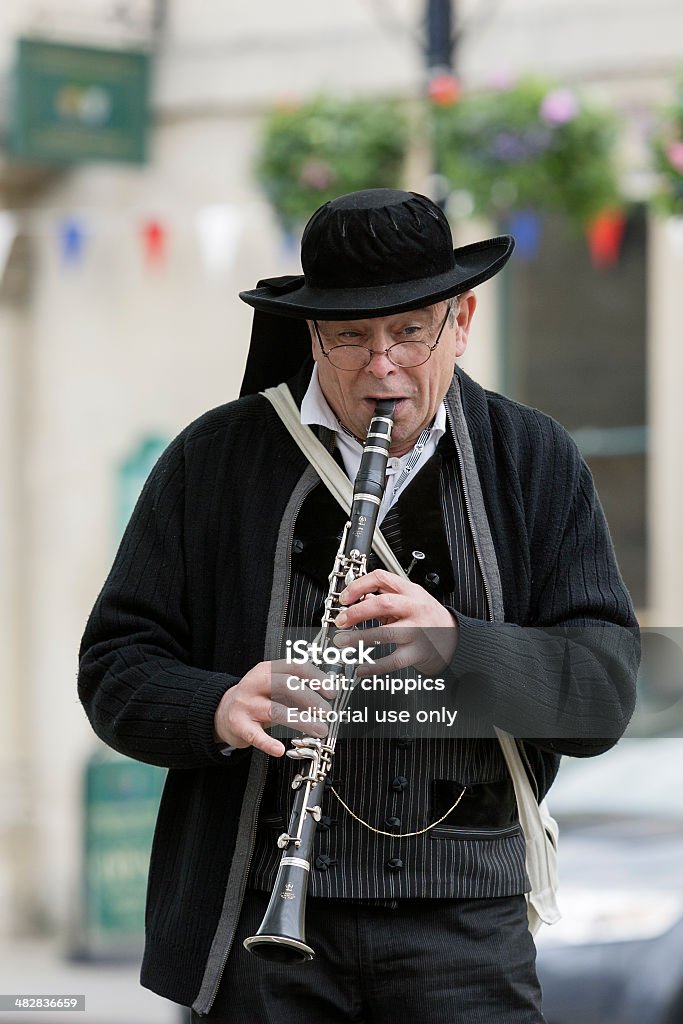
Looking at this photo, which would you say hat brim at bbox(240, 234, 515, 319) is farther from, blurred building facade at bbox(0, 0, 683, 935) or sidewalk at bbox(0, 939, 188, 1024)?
blurred building facade at bbox(0, 0, 683, 935)

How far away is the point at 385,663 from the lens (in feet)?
6.84

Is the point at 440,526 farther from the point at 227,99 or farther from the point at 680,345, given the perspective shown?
the point at 227,99

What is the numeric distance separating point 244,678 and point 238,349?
18.0 feet

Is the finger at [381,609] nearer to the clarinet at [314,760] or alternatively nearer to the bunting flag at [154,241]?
the clarinet at [314,760]

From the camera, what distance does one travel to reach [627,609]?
7.25ft

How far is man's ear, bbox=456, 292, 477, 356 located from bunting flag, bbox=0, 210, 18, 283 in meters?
4.81

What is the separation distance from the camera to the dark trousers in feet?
6.98

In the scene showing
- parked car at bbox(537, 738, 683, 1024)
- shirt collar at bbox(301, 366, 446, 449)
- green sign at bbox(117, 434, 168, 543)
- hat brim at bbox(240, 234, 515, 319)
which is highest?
hat brim at bbox(240, 234, 515, 319)

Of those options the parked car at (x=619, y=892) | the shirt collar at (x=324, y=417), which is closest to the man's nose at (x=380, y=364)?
the shirt collar at (x=324, y=417)

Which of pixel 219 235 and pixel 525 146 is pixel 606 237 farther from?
pixel 219 235

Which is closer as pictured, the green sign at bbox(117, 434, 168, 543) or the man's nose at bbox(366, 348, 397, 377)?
the man's nose at bbox(366, 348, 397, 377)

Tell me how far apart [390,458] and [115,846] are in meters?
4.54

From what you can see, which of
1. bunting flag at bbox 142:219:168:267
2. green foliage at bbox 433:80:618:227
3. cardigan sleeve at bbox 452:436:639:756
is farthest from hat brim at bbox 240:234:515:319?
bunting flag at bbox 142:219:168:267

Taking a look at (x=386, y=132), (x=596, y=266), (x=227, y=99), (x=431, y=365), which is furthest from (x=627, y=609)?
(x=227, y=99)
